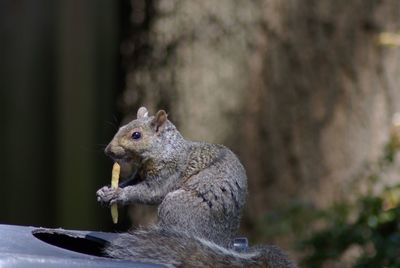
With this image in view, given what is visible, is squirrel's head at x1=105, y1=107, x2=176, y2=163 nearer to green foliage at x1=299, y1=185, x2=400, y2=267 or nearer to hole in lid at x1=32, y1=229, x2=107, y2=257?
hole in lid at x1=32, y1=229, x2=107, y2=257

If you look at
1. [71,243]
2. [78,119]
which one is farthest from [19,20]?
[71,243]

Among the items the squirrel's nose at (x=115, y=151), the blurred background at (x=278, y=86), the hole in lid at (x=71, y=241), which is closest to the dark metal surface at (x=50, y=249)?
the hole in lid at (x=71, y=241)

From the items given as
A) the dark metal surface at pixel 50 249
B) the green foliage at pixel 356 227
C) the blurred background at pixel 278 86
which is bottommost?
the dark metal surface at pixel 50 249

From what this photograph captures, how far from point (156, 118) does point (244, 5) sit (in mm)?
2316

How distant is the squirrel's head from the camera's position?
3213mm

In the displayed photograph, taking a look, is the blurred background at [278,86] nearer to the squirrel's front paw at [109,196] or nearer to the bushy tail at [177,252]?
the squirrel's front paw at [109,196]

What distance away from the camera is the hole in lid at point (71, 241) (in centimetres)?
284

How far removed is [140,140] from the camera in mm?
3215

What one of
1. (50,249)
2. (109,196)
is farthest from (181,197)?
(50,249)

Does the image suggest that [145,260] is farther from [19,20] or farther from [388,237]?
[19,20]

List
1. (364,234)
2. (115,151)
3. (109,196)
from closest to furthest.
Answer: (109,196)
(115,151)
(364,234)

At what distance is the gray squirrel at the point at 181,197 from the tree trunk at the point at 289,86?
2134mm

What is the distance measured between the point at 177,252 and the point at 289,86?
115 inches

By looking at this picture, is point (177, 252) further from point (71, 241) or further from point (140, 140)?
point (140, 140)
